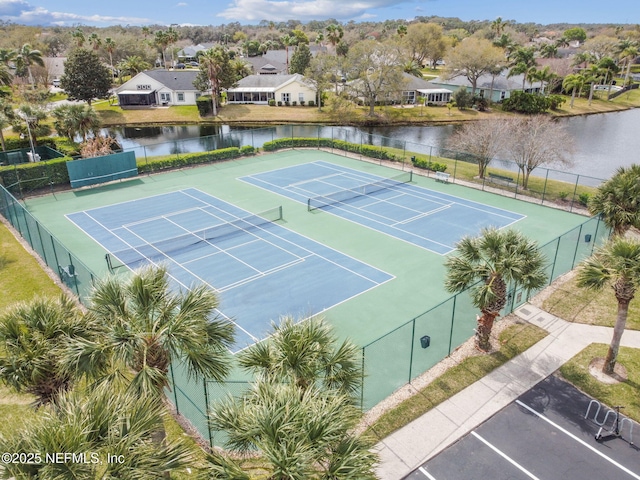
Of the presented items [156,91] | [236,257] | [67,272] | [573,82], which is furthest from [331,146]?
[573,82]

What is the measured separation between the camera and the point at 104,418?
7.78 m

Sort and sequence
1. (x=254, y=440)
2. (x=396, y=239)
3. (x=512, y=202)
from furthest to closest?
(x=512, y=202)
(x=396, y=239)
(x=254, y=440)

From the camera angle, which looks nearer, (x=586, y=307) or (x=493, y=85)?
(x=586, y=307)

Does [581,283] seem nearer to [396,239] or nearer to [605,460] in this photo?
[605,460]

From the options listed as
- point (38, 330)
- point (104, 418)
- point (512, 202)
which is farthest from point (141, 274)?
point (512, 202)

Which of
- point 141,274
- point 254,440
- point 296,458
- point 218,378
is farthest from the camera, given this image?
point 141,274

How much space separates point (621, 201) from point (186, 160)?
99.2 ft

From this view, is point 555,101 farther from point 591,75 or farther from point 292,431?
point 292,431

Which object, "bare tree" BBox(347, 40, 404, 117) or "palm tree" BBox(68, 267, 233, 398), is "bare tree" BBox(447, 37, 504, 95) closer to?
"bare tree" BBox(347, 40, 404, 117)

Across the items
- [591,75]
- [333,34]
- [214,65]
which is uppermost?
[333,34]

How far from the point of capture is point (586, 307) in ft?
63.7

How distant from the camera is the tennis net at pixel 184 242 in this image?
23359 mm

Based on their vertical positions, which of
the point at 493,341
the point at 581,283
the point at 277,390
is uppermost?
the point at 277,390

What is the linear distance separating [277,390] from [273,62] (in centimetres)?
10488
